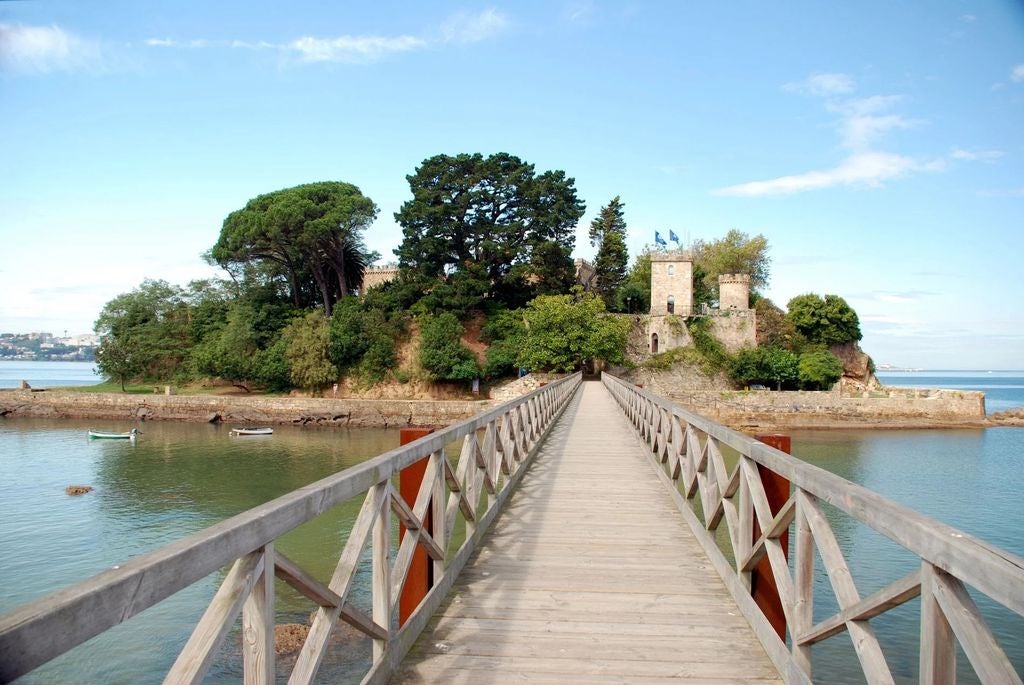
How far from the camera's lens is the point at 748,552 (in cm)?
395

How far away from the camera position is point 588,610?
3996 mm

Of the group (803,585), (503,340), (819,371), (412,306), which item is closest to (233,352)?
(412,306)

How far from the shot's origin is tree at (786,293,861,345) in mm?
48031

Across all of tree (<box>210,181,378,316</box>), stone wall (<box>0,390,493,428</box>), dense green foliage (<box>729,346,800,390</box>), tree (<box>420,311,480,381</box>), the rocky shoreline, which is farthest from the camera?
dense green foliage (<box>729,346,800,390</box>)

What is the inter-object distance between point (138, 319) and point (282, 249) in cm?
1099

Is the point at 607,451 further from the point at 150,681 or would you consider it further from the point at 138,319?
the point at 138,319

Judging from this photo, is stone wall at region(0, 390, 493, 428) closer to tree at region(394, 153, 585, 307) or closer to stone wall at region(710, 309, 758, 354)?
tree at region(394, 153, 585, 307)

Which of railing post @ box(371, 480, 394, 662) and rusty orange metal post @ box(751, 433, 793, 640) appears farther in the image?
rusty orange metal post @ box(751, 433, 793, 640)

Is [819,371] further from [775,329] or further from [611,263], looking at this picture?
[611,263]

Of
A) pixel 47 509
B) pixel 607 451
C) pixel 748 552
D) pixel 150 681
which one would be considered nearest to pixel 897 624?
pixel 607 451

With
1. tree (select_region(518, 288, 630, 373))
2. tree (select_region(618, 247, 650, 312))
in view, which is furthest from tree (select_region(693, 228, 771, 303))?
tree (select_region(518, 288, 630, 373))

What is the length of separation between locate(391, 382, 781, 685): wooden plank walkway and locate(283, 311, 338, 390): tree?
34.0 meters

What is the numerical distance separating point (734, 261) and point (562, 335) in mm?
26563

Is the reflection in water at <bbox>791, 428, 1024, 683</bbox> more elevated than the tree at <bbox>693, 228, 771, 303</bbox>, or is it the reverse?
the tree at <bbox>693, 228, 771, 303</bbox>
